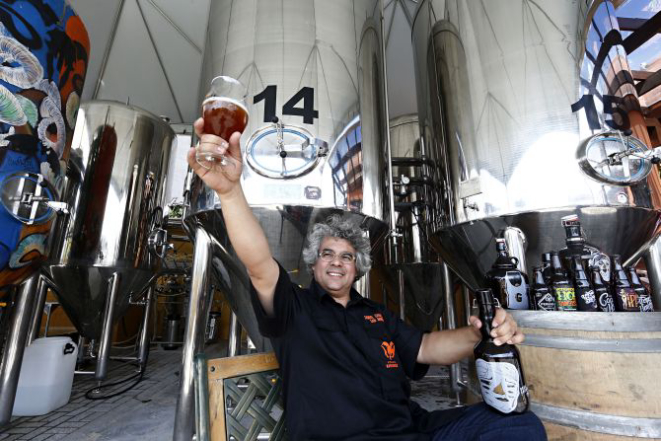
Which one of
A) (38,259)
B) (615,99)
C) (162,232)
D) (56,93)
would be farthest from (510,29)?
(162,232)

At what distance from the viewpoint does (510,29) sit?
1.90 meters

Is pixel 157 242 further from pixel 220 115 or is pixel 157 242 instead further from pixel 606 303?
pixel 606 303

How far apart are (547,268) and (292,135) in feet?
4.45

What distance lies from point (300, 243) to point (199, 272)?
1.82ft

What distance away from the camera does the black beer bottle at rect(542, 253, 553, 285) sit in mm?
1461

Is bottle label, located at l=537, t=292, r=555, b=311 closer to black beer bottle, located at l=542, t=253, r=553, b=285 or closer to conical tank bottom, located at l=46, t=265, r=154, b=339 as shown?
black beer bottle, located at l=542, t=253, r=553, b=285

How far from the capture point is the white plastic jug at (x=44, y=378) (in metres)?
2.22

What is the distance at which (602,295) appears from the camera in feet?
4.29

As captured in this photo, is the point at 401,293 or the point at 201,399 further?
the point at 401,293

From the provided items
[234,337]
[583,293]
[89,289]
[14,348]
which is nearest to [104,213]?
[89,289]

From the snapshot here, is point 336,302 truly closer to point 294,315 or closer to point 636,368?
point 294,315

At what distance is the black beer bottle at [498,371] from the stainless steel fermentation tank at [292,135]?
0.89 meters

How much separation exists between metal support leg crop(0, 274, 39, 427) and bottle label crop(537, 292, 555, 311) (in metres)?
2.77

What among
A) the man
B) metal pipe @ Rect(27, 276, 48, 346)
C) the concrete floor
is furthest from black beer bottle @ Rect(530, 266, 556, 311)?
metal pipe @ Rect(27, 276, 48, 346)
